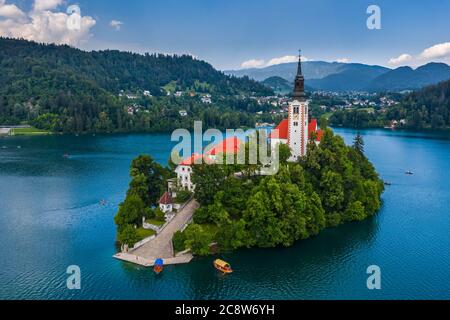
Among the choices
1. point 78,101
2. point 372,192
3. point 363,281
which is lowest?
point 363,281

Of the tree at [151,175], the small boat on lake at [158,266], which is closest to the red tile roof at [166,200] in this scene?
the tree at [151,175]

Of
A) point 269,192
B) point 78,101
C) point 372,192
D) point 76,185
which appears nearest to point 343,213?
point 372,192

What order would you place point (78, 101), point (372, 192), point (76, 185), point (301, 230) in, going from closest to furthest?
point (301, 230)
point (372, 192)
point (76, 185)
point (78, 101)

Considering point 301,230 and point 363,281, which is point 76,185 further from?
point 363,281

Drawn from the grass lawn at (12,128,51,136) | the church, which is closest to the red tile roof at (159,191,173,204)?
the church

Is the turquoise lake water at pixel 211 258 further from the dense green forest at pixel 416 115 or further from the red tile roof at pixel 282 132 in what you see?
the dense green forest at pixel 416 115

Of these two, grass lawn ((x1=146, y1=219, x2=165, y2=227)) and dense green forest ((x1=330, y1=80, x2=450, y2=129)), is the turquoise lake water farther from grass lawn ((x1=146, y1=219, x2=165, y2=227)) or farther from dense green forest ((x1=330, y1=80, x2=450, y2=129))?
dense green forest ((x1=330, y1=80, x2=450, y2=129))

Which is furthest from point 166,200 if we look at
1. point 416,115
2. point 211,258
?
point 416,115
